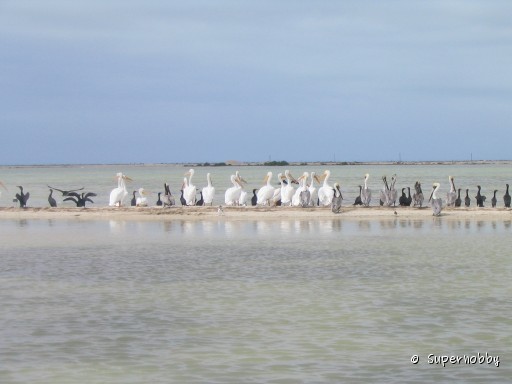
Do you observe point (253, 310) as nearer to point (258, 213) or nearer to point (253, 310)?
point (253, 310)

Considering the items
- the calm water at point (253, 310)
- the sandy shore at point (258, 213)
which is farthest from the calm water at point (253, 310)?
the sandy shore at point (258, 213)

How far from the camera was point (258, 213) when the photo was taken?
24984mm

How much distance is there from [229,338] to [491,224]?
49.3ft

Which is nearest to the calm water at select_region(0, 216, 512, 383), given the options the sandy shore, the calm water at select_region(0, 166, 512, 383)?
the calm water at select_region(0, 166, 512, 383)

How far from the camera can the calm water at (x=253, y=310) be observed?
7465 millimetres

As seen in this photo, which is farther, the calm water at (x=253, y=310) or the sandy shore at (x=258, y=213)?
the sandy shore at (x=258, y=213)

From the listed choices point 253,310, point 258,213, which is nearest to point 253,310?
point 253,310

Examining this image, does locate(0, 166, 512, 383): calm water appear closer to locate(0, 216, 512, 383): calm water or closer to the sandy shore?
locate(0, 216, 512, 383): calm water

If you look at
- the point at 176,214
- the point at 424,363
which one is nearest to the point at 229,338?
the point at 424,363

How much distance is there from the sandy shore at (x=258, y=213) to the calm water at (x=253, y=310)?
6162 mm

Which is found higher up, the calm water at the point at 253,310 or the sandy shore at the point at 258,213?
the sandy shore at the point at 258,213

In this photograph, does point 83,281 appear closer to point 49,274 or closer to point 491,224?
point 49,274

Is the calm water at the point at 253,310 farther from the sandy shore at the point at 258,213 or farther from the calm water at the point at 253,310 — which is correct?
the sandy shore at the point at 258,213

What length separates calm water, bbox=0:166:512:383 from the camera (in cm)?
746
